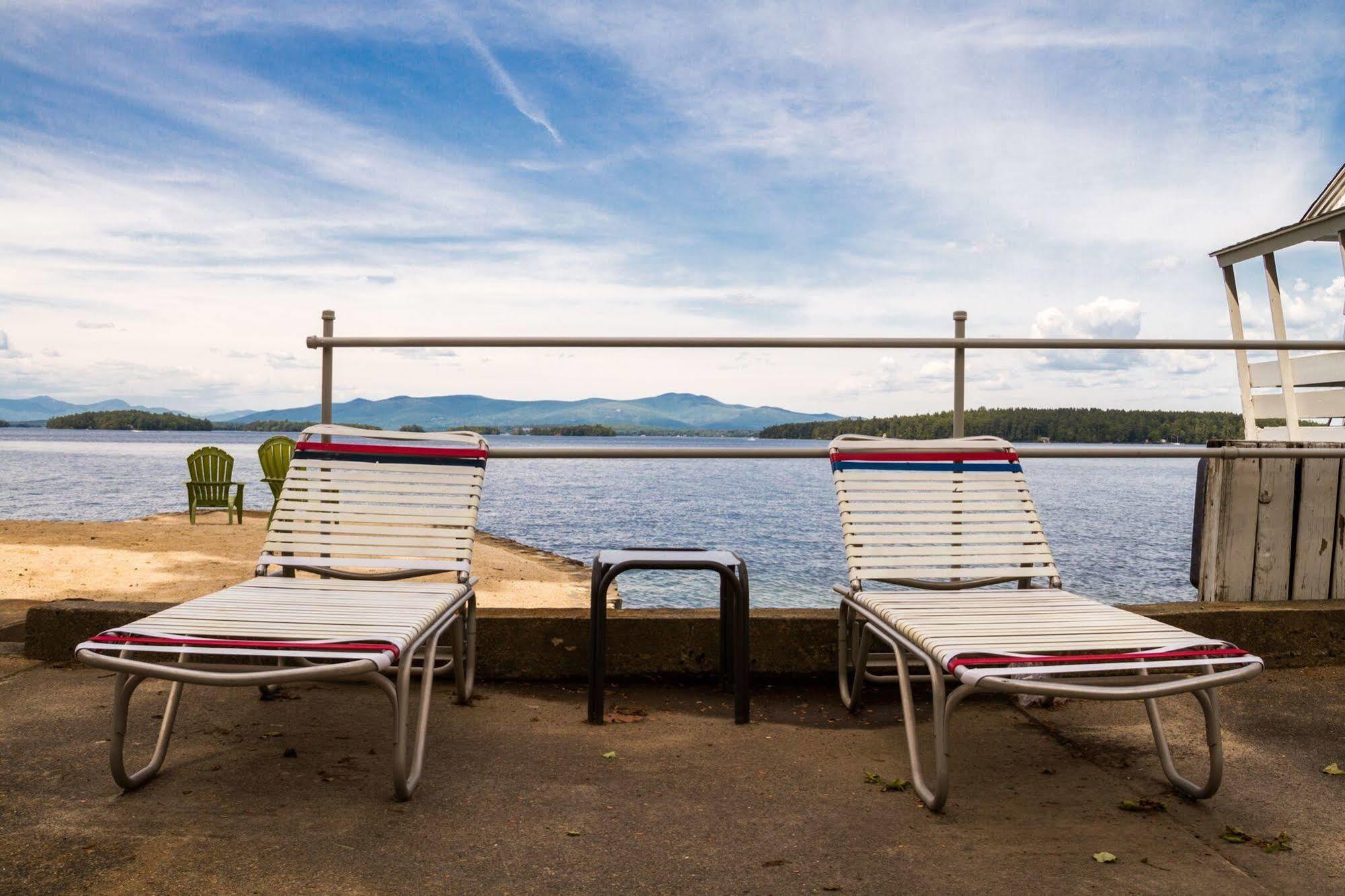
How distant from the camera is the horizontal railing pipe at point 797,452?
3.47 metres

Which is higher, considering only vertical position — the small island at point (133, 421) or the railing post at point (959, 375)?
the railing post at point (959, 375)

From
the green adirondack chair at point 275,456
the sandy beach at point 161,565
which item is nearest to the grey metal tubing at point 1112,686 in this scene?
the sandy beach at point 161,565

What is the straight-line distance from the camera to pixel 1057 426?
416 centimetres

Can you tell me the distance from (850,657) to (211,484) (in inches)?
595

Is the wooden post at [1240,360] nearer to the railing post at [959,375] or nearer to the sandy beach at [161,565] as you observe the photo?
the railing post at [959,375]

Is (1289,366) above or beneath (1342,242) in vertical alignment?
beneath

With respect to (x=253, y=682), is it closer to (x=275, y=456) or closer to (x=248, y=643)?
(x=248, y=643)

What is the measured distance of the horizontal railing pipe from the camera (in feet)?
11.4

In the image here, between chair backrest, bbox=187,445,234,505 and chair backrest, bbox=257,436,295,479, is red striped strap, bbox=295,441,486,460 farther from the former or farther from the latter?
chair backrest, bbox=187,445,234,505

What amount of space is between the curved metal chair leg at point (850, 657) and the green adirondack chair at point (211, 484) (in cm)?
1446

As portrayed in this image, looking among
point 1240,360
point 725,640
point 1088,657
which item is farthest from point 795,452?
point 1240,360

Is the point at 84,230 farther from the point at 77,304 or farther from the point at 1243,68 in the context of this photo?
the point at 1243,68

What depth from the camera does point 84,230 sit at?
18562 mm

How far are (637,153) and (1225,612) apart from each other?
3826 centimetres
